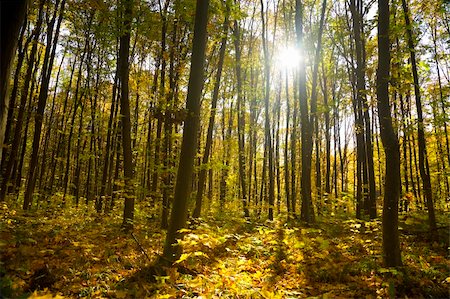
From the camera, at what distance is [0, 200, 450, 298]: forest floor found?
467 centimetres

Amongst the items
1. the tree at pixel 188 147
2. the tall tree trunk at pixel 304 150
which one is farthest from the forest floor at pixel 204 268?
the tall tree trunk at pixel 304 150

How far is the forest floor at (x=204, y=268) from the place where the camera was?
467 centimetres

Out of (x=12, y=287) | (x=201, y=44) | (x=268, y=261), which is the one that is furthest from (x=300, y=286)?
(x=201, y=44)

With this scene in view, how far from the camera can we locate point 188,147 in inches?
236

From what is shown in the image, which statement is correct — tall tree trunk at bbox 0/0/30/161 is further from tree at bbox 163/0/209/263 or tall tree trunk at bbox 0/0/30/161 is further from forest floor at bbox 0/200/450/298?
tree at bbox 163/0/209/263

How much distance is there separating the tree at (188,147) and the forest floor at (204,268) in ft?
1.03

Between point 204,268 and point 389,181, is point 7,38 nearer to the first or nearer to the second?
point 204,268

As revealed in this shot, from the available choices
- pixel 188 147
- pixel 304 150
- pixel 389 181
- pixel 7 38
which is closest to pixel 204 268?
pixel 188 147

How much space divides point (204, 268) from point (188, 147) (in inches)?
102

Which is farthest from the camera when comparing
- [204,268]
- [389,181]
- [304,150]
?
[304,150]

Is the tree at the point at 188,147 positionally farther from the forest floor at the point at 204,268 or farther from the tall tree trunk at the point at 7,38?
the tall tree trunk at the point at 7,38

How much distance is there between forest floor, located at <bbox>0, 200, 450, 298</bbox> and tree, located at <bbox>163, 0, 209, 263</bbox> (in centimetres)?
31

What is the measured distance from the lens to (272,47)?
2019 centimetres

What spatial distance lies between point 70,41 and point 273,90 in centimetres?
1419
